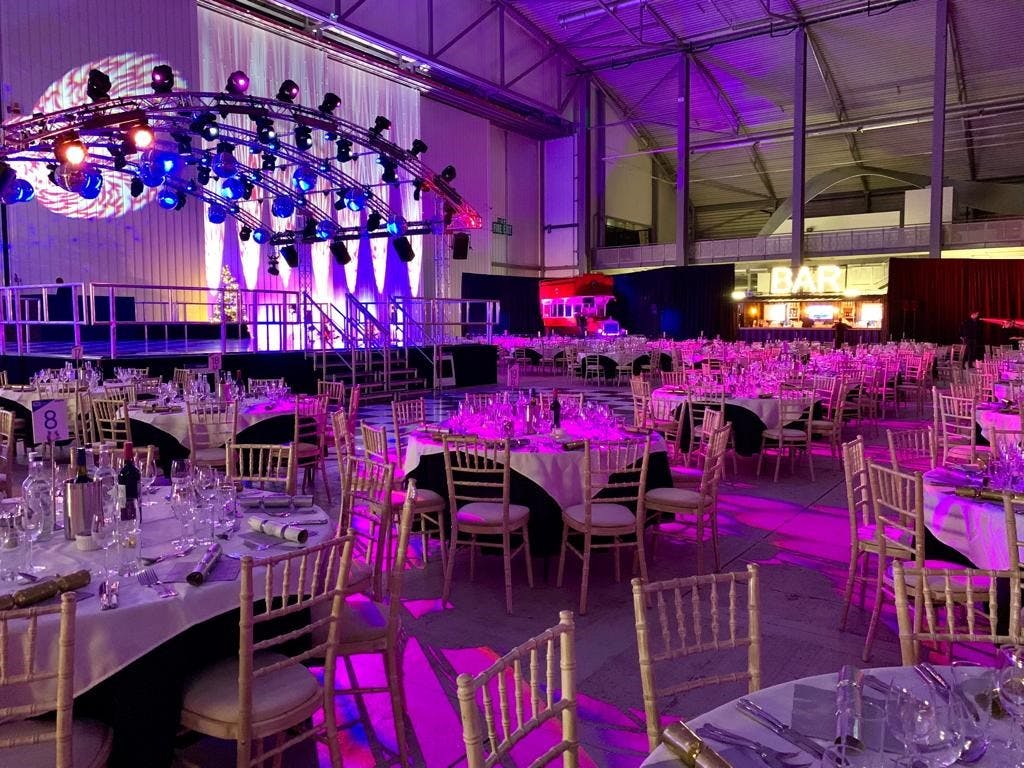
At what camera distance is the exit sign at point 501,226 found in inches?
1021

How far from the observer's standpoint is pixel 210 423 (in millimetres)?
6180

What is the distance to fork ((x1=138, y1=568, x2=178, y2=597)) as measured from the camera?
2.25 meters

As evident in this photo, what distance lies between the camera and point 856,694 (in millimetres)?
1413

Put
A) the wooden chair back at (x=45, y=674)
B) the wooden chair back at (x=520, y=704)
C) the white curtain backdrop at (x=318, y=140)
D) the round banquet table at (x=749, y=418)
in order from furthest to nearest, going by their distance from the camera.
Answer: the white curtain backdrop at (x=318, y=140) → the round banquet table at (x=749, y=418) → the wooden chair back at (x=45, y=674) → the wooden chair back at (x=520, y=704)

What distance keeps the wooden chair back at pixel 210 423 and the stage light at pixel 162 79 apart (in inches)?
253

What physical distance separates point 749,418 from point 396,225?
1134 centimetres

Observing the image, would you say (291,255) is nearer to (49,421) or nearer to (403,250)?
(403,250)

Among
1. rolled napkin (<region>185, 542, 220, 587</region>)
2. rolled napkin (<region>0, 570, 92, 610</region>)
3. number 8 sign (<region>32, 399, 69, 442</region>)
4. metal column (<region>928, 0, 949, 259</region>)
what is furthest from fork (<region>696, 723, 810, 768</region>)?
metal column (<region>928, 0, 949, 259</region>)

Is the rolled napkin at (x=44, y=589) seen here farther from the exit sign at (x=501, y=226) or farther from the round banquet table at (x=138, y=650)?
the exit sign at (x=501, y=226)

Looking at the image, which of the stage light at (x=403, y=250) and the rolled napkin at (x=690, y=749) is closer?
the rolled napkin at (x=690, y=749)

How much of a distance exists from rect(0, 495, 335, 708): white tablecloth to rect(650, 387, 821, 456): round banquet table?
18.2ft

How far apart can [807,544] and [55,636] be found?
14.7 feet

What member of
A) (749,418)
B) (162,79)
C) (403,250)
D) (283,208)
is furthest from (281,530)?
(283,208)

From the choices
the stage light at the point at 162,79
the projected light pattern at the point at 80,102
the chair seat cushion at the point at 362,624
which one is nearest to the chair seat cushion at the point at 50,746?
the chair seat cushion at the point at 362,624
